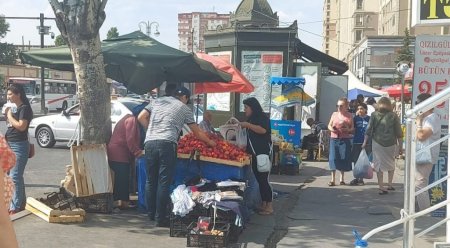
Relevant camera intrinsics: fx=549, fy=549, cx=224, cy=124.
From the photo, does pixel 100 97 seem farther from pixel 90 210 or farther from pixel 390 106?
pixel 390 106

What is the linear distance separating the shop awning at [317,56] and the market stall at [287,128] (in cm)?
210

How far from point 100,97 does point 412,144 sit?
15.1 feet

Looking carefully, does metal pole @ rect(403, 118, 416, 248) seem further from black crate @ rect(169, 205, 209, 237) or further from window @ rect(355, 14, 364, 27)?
window @ rect(355, 14, 364, 27)

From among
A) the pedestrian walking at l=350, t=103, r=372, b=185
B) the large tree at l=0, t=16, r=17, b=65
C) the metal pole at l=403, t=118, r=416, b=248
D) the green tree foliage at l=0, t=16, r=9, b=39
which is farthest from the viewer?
the green tree foliage at l=0, t=16, r=9, b=39

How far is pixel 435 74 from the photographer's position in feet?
25.5

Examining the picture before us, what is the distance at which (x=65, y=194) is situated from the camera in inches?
289

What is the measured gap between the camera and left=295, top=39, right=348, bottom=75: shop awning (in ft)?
56.9

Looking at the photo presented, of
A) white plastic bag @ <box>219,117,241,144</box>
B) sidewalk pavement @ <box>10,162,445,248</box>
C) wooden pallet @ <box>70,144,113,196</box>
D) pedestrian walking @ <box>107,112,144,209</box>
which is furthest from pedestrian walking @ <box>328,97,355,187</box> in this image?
wooden pallet @ <box>70,144,113,196</box>

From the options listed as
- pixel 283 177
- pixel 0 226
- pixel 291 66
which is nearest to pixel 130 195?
pixel 283 177

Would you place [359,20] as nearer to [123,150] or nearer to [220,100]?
[220,100]

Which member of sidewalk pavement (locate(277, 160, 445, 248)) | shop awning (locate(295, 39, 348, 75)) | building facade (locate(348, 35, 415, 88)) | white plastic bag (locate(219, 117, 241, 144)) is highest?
building facade (locate(348, 35, 415, 88))

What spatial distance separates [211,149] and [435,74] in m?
3.39

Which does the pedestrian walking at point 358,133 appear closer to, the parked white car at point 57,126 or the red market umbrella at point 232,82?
the red market umbrella at point 232,82

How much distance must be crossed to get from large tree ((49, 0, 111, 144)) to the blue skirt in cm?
497
